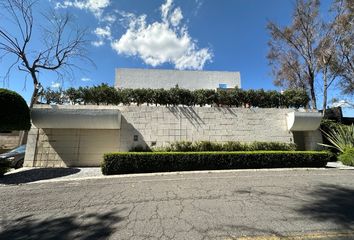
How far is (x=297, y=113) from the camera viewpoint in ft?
38.0

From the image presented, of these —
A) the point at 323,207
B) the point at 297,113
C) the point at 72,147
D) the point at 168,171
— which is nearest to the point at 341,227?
the point at 323,207

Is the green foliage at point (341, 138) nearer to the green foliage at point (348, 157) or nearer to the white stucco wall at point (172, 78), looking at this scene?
the green foliage at point (348, 157)

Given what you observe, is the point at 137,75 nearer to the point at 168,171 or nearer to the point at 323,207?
the point at 168,171

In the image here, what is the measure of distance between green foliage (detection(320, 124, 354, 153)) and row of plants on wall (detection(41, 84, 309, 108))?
7.54ft

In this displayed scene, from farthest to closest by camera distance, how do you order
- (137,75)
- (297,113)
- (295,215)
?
1. (137,75)
2. (297,113)
3. (295,215)

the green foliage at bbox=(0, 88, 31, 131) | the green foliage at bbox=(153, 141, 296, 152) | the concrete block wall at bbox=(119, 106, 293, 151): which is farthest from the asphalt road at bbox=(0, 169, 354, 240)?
the concrete block wall at bbox=(119, 106, 293, 151)

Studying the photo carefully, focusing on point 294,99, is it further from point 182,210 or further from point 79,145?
point 79,145

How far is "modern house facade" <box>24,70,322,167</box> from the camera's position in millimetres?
10219

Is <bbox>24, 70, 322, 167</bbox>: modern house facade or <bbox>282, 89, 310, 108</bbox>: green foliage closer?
<bbox>24, 70, 322, 167</bbox>: modern house facade

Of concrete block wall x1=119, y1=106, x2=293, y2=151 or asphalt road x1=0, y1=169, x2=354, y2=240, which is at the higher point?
concrete block wall x1=119, y1=106, x2=293, y2=151

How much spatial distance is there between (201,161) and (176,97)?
4357mm

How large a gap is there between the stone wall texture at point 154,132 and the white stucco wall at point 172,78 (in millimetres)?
9775

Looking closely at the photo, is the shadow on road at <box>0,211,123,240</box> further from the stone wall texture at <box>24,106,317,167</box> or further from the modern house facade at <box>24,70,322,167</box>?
the stone wall texture at <box>24,106,317,167</box>

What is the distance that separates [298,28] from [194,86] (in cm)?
1052
